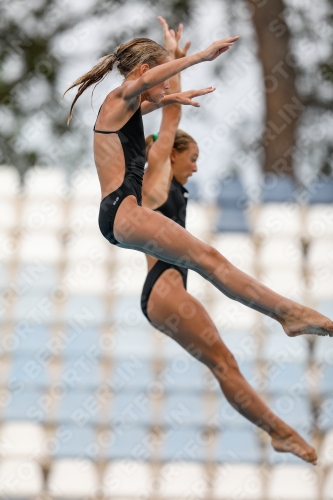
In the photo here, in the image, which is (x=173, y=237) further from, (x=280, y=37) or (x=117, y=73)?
(x=280, y=37)

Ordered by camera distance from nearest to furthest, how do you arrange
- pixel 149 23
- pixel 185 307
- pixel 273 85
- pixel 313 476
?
pixel 185 307, pixel 313 476, pixel 273 85, pixel 149 23

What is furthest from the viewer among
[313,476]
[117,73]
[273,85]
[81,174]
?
[273,85]

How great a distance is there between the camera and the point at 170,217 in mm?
3930

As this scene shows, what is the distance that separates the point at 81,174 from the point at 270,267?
7.26 ft

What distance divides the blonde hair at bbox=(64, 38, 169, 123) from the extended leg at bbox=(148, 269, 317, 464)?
3.69 ft

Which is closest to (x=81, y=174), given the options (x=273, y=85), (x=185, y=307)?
(x=273, y=85)

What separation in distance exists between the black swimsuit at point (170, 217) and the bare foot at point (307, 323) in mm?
802

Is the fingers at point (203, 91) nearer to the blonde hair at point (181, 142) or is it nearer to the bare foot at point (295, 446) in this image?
the blonde hair at point (181, 142)

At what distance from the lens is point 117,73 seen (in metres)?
3.41

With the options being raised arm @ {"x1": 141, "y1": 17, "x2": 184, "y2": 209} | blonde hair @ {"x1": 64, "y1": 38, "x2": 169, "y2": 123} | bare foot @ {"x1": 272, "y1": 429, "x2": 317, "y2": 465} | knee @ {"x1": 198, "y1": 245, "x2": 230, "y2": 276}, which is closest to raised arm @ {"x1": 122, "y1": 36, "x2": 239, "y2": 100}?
blonde hair @ {"x1": 64, "y1": 38, "x2": 169, "y2": 123}

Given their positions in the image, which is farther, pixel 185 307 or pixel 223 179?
pixel 223 179

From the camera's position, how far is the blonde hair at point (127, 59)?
130 inches

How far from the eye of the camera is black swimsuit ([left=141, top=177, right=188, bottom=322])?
3873 mm

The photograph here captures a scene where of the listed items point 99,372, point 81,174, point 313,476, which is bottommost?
point 313,476
